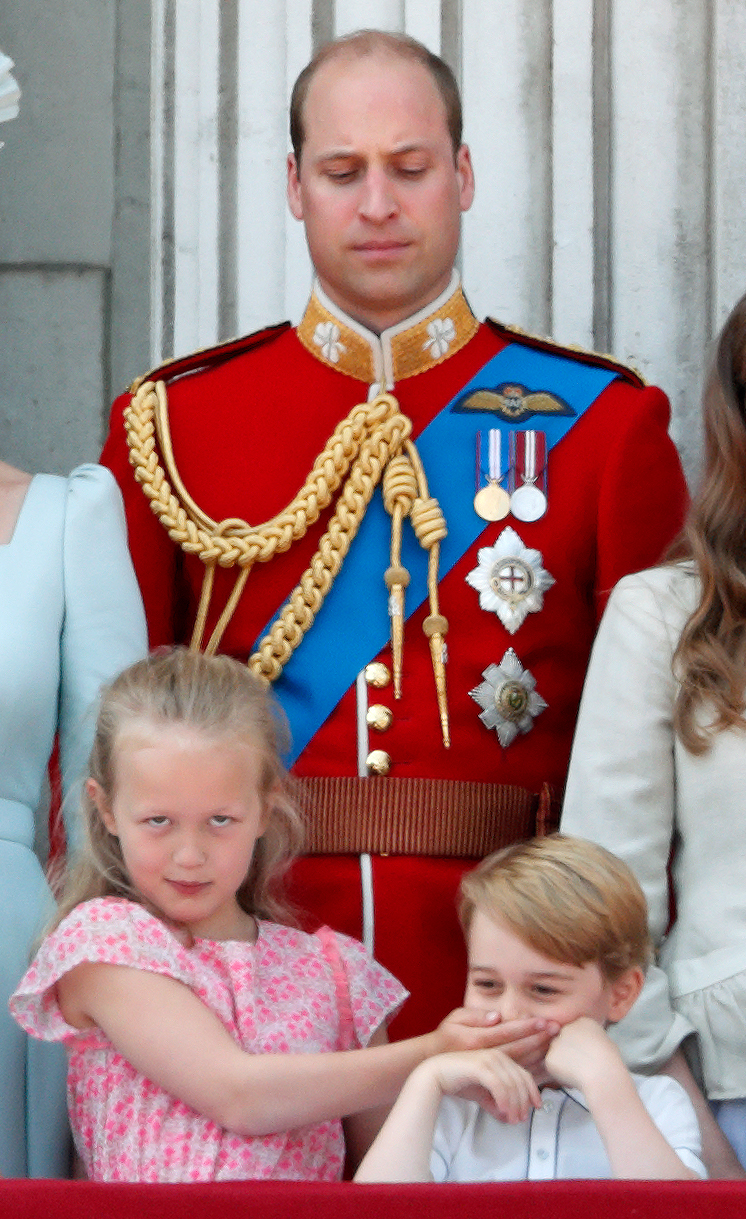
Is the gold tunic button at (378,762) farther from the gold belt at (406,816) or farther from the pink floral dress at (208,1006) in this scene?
the pink floral dress at (208,1006)

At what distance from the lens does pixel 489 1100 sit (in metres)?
1.88

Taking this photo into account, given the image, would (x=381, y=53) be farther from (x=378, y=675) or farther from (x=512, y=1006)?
(x=512, y=1006)

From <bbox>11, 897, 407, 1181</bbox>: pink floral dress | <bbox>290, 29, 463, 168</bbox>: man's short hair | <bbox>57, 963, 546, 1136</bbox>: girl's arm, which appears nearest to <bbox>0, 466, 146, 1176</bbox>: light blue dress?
<bbox>11, 897, 407, 1181</bbox>: pink floral dress

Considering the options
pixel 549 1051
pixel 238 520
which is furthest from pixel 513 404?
pixel 549 1051

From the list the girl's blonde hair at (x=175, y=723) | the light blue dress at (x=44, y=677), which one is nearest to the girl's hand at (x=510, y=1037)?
the girl's blonde hair at (x=175, y=723)

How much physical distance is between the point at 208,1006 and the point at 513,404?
91 cm

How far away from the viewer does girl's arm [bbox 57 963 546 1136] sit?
1923mm

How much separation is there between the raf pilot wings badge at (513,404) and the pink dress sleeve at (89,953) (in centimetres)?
84

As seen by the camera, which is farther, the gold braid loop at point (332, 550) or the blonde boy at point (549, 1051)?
the gold braid loop at point (332, 550)

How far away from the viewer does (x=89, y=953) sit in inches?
78.3

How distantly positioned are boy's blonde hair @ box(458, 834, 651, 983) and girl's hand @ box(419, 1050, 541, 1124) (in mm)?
111

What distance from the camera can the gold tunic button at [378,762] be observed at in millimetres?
2414

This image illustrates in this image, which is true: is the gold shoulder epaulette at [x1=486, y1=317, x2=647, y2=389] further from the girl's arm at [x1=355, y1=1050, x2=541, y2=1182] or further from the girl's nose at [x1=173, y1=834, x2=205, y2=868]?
the girl's arm at [x1=355, y1=1050, x2=541, y2=1182]

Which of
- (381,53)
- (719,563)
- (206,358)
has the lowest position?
(719,563)
